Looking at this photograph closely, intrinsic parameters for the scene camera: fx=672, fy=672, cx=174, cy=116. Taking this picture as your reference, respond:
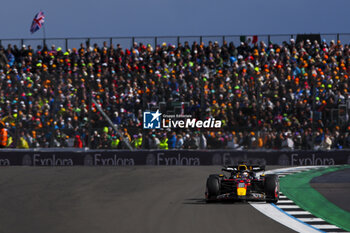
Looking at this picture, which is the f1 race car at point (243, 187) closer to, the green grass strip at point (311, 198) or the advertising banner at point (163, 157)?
the green grass strip at point (311, 198)

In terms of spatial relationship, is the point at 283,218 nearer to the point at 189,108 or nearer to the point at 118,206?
the point at 118,206

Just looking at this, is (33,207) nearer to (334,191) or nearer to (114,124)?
(334,191)

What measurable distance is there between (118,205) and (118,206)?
0.20m

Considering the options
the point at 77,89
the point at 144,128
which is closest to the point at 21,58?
the point at 77,89

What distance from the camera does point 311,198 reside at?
50.1ft

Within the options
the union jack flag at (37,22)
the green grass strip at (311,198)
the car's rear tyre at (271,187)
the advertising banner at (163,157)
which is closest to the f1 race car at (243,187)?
the car's rear tyre at (271,187)

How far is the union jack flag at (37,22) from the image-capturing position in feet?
135

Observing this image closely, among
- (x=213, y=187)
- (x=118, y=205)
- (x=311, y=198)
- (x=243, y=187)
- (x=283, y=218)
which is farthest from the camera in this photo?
(x=311, y=198)

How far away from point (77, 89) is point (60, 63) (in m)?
10.00

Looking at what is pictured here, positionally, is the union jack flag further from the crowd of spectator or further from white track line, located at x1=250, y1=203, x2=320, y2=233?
white track line, located at x1=250, y1=203, x2=320, y2=233

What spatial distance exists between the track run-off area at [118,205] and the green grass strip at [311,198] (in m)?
1.17

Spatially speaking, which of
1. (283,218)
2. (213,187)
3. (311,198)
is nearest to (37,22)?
(311,198)

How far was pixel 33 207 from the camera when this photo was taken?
1359 cm

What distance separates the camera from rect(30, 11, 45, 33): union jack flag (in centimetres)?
4122
